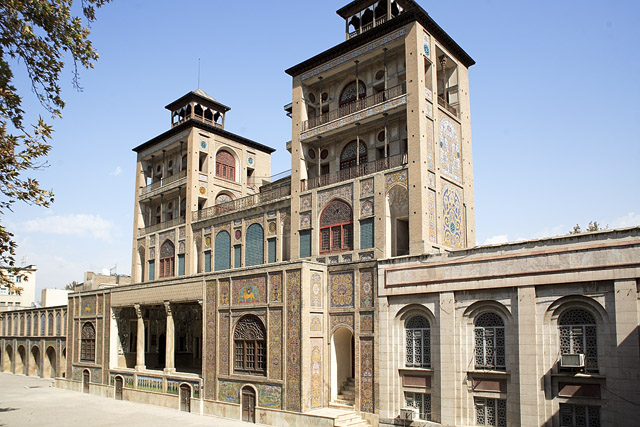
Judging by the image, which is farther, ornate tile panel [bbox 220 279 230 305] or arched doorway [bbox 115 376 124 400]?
arched doorway [bbox 115 376 124 400]

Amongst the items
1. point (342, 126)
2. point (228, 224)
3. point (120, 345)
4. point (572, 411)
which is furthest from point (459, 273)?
point (120, 345)

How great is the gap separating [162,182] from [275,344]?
1982cm

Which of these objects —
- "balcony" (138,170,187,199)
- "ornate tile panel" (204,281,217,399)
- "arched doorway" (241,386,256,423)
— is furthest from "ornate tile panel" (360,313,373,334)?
"balcony" (138,170,187,199)

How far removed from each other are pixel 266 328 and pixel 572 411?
41.8ft

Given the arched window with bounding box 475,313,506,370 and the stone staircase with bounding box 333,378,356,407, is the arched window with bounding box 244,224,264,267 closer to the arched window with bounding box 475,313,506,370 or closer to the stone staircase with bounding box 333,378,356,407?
the stone staircase with bounding box 333,378,356,407

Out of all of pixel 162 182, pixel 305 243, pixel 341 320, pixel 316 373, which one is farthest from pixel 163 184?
pixel 316 373

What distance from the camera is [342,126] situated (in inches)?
1129

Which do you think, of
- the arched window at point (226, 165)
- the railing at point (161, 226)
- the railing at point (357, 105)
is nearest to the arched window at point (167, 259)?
the railing at point (161, 226)

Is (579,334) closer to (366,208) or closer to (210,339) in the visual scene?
(366,208)

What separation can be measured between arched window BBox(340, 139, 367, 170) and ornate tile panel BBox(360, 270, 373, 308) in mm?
7225

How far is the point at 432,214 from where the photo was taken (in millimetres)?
25266

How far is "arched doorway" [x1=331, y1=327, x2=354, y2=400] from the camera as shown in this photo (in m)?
24.5

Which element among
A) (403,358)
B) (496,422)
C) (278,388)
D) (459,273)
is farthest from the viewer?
(278,388)

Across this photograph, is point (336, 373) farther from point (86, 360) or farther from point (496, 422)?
point (86, 360)
